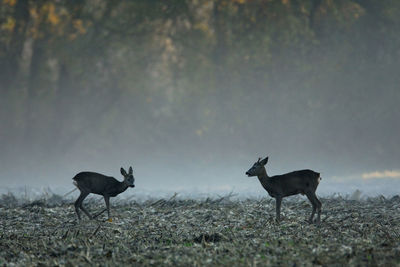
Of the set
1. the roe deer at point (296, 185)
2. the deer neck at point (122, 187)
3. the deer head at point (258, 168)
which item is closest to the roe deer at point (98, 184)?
the deer neck at point (122, 187)

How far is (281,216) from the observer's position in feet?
33.0

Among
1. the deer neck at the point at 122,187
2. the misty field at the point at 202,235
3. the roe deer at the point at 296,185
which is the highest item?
the deer neck at the point at 122,187

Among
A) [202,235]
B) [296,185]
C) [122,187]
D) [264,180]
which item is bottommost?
[202,235]

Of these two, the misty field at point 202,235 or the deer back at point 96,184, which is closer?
the misty field at point 202,235

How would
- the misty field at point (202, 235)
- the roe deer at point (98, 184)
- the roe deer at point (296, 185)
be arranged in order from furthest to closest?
the roe deer at point (98, 184) → the roe deer at point (296, 185) → the misty field at point (202, 235)

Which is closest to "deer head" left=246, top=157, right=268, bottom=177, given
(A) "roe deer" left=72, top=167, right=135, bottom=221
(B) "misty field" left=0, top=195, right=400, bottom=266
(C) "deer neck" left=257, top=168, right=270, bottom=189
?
(C) "deer neck" left=257, top=168, right=270, bottom=189

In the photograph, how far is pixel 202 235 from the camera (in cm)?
816

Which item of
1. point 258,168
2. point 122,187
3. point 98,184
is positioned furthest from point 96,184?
point 258,168

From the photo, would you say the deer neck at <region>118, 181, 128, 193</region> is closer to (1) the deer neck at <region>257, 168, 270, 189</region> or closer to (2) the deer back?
(2) the deer back

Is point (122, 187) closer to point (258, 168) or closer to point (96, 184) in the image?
point (96, 184)

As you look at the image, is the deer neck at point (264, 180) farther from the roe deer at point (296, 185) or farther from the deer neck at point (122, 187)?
the deer neck at point (122, 187)

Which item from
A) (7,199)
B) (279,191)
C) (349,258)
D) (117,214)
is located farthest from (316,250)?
(7,199)

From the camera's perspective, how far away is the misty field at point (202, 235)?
6.61 m

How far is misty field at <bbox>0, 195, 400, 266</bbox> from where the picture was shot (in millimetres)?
6609
